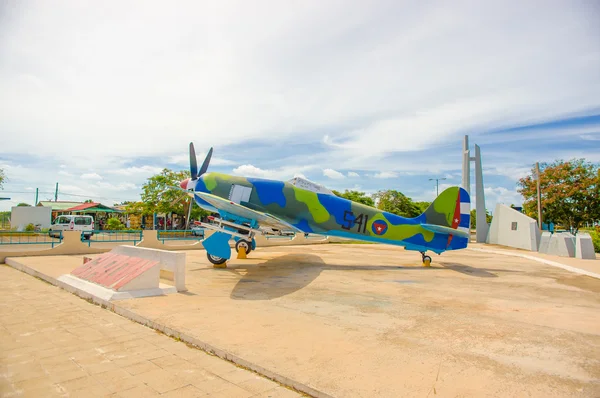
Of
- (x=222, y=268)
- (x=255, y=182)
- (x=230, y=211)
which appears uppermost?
(x=255, y=182)

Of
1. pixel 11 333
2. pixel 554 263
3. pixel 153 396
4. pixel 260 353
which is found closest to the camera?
pixel 153 396

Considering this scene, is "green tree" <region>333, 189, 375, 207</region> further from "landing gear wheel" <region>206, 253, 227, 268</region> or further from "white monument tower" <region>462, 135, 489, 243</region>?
"landing gear wheel" <region>206, 253, 227, 268</region>

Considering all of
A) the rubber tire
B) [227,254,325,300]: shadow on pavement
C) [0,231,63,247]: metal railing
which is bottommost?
[0,231,63,247]: metal railing

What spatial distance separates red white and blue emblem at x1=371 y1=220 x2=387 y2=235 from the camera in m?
14.0

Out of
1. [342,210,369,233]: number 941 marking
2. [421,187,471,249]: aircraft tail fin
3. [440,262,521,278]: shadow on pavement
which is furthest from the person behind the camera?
[421,187,471,249]: aircraft tail fin

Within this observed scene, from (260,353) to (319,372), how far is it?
88 cm

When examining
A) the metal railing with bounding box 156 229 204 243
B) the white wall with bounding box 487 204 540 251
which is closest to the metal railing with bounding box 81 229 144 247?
the metal railing with bounding box 156 229 204 243

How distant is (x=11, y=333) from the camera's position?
5.41 m

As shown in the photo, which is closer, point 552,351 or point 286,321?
point 552,351

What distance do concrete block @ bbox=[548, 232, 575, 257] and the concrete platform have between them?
8.84m

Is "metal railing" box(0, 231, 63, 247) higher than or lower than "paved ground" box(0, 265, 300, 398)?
lower

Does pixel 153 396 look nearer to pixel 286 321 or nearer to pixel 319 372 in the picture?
pixel 319 372

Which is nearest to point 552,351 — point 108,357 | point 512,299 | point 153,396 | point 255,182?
point 512,299

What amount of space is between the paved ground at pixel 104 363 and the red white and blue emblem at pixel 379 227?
9.89m
